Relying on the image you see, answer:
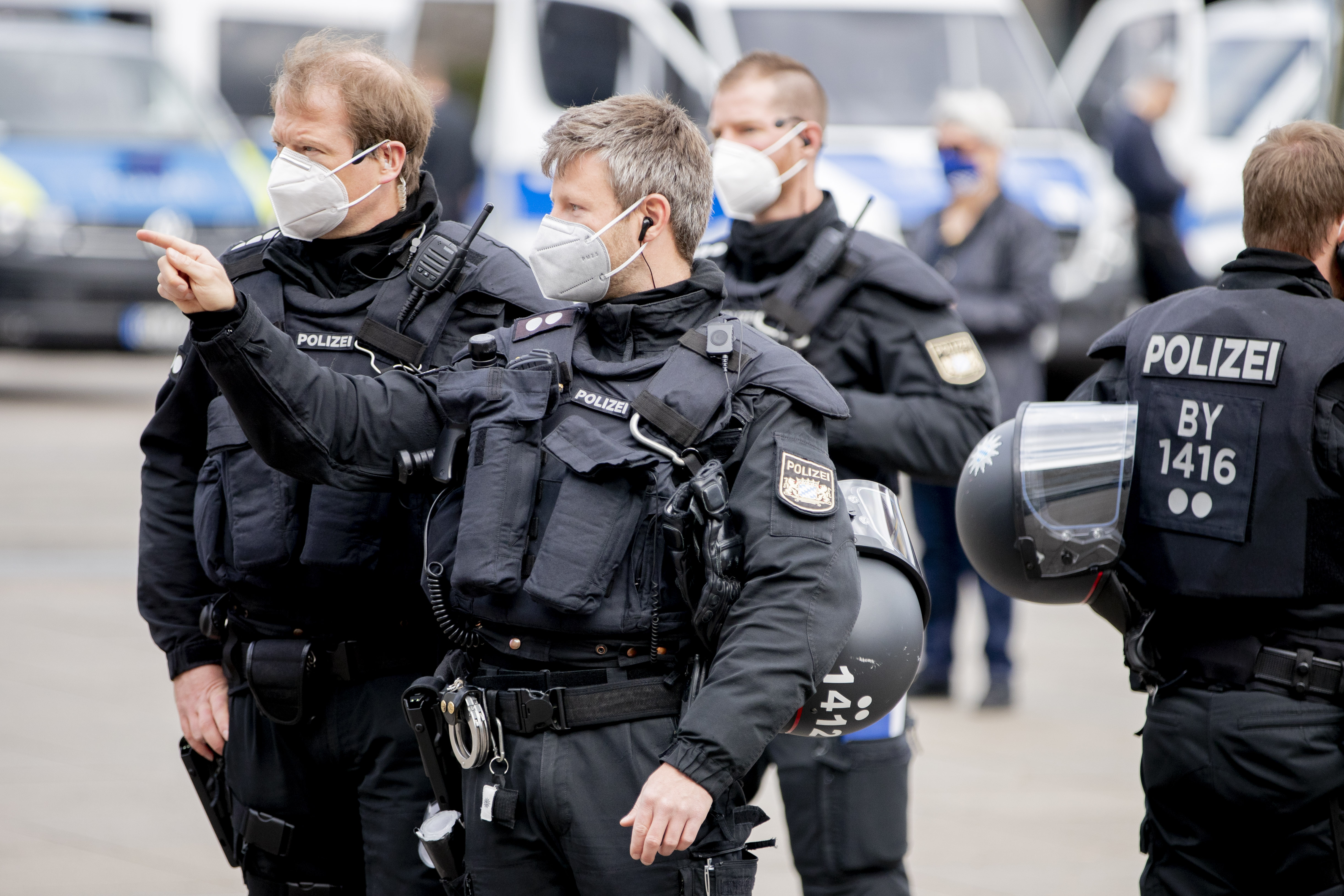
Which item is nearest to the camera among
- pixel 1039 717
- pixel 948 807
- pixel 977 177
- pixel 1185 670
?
pixel 1185 670

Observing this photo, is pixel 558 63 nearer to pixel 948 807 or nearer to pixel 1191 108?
pixel 1191 108

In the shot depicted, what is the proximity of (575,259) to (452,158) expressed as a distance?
10.1 meters

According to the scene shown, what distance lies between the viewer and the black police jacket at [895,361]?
382 centimetres

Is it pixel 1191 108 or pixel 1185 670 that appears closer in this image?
pixel 1185 670

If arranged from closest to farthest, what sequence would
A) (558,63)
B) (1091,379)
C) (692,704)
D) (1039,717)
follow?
(692,704)
(1091,379)
(1039,717)
(558,63)

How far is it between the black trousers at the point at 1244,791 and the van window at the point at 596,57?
8412 mm

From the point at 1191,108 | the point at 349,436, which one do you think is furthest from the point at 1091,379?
the point at 1191,108

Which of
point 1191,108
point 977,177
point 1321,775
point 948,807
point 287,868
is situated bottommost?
point 948,807

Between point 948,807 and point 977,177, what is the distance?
9.09 feet

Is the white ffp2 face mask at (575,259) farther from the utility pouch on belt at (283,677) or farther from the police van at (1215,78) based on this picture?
the police van at (1215,78)

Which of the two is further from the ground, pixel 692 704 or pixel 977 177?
pixel 977 177

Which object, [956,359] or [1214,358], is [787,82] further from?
[1214,358]

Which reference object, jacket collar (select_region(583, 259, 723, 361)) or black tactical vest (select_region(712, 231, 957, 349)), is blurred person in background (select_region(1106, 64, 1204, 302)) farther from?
jacket collar (select_region(583, 259, 723, 361))

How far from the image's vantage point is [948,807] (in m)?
5.34
